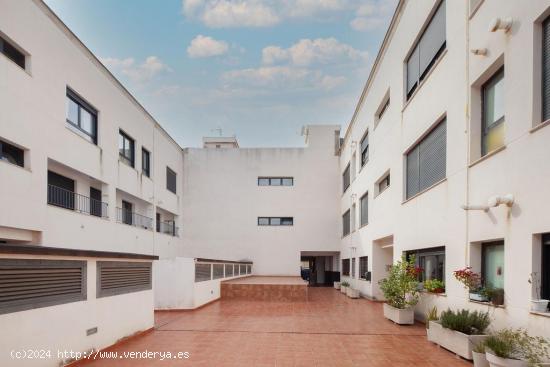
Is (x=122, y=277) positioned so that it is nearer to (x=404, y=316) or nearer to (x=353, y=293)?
(x=404, y=316)

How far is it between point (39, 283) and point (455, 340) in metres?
6.55

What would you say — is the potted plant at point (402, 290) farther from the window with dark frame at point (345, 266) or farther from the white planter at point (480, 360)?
the window with dark frame at point (345, 266)

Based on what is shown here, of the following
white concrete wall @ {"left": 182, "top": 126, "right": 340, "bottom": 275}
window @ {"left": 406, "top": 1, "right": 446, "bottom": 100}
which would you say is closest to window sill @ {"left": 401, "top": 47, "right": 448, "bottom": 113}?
Result: window @ {"left": 406, "top": 1, "right": 446, "bottom": 100}

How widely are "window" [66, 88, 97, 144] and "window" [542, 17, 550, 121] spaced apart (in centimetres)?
1272

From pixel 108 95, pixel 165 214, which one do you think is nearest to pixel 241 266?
pixel 165 214

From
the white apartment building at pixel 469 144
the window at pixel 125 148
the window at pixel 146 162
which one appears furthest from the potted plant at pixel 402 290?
the window at pixel 146 162

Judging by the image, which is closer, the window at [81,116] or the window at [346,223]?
the window at [81,116]

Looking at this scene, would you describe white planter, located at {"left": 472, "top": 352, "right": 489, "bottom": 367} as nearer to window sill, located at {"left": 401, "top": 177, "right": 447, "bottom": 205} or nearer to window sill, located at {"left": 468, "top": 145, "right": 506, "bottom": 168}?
window sill, located at {"left": 468, "top": 145, "right": 506, "bottom": 168}

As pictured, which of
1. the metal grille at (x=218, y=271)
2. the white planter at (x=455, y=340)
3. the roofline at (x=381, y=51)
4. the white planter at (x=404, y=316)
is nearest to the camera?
the white planter at (x=455, y=340)

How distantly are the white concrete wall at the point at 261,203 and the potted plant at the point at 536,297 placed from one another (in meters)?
20.0

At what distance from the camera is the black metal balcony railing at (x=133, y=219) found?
1725 centimetres

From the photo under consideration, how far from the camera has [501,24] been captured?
6.48m

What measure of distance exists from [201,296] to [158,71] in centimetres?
1842

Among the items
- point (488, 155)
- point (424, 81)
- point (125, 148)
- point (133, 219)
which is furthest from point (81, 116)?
point (488, 155)
